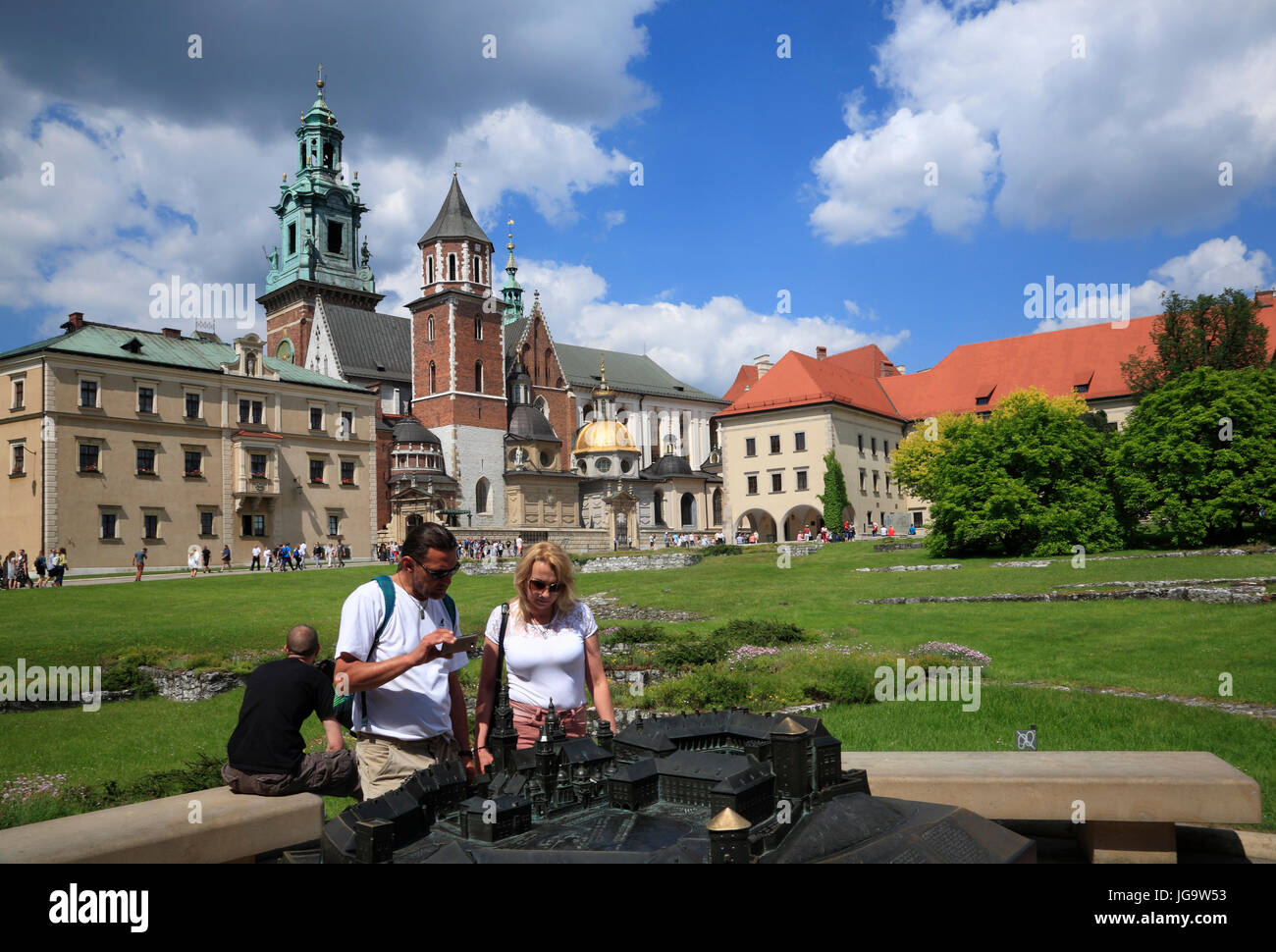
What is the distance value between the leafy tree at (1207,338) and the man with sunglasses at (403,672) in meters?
51.5

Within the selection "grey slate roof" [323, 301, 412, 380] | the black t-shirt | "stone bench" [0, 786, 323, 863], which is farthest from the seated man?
"grey slate roof" [323, 301, 412, 380]

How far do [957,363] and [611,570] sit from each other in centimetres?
4165

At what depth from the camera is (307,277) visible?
229ft

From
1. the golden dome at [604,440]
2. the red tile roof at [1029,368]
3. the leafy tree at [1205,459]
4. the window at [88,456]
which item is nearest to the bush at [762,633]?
the leafy tree at [1205,459]

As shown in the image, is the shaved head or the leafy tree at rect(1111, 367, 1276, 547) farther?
the leafy tree at rect(1111, 367, 1276, 547)

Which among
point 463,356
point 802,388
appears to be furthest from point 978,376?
point 463,356

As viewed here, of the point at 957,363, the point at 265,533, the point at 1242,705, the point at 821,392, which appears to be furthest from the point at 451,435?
the point at 1242,705

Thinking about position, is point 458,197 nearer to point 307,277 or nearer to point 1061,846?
point 307,277

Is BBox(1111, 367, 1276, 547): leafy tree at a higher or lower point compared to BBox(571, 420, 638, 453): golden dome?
lower

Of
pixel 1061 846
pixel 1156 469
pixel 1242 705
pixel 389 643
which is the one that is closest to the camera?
pixel 389 643

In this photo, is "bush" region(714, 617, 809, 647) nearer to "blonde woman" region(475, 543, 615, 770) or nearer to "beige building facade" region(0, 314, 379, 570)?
"blonde woman" region(475, 543, 615, 770)

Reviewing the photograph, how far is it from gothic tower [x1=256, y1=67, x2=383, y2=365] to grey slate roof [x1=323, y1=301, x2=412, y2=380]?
2891 millimetres

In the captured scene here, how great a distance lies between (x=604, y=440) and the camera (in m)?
69.2

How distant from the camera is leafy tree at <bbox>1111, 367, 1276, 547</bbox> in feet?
91.8
